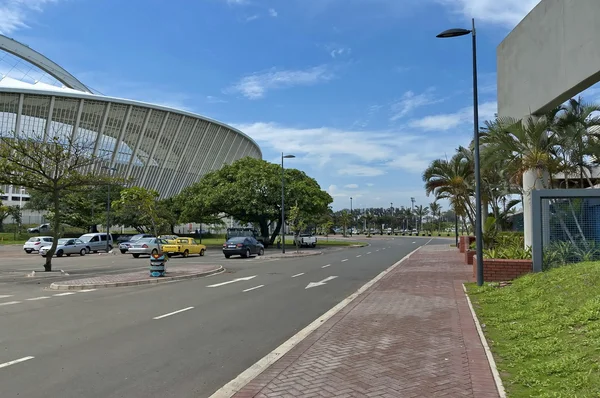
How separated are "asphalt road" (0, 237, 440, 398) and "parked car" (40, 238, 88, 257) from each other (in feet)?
72.0

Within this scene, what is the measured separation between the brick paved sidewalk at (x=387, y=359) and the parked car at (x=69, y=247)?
3169 cm

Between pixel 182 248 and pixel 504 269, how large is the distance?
24.5m

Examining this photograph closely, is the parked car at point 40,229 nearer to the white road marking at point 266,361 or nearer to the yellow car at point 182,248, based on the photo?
the yellow car at point 182,248

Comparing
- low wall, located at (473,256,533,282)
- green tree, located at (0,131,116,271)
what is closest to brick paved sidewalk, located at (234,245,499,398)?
low wall, located at (473,256,533,282)

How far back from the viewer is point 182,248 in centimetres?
3331

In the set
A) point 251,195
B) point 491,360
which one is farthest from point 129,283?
point 251,195

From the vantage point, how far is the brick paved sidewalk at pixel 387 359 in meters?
5.06

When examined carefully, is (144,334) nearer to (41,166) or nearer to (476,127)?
(476,127)

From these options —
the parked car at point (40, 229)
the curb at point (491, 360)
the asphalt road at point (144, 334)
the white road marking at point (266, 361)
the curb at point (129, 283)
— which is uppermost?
the parked car at point (40, 229)

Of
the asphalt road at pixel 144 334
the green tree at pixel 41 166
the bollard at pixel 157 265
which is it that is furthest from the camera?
the green tree at pixel 41 166

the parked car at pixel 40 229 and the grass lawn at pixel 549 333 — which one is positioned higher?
the parked car at pixel 40 229

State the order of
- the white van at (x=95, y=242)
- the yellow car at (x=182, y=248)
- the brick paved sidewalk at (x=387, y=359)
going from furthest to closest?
the white van at (x=95, y=242) → the yellow car at (x=182, y=248) → the brick paved sidewalk at (x=387, y=359)

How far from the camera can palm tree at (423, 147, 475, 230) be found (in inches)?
1008

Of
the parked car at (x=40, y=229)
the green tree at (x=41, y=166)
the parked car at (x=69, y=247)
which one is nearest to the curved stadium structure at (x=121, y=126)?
the parked car at (x=40, y=229)
